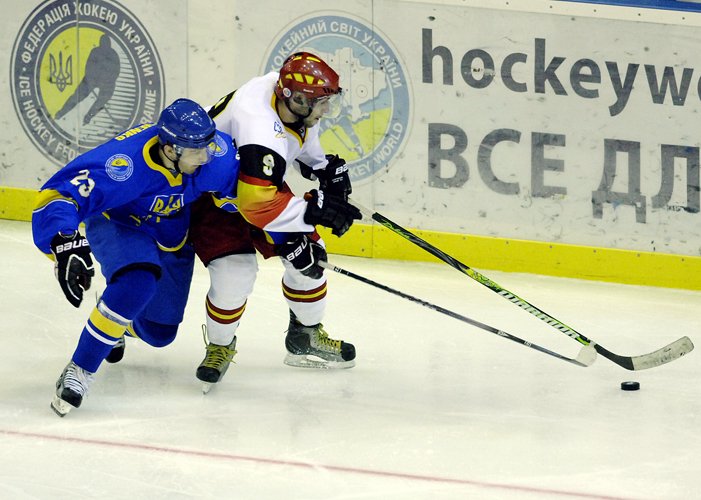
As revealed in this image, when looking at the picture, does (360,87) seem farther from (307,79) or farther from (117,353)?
(117,353)

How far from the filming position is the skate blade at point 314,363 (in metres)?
4.75

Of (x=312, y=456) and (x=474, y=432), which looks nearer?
(x=312, y=456)

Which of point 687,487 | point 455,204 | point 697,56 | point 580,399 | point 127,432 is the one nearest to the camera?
point 687,487

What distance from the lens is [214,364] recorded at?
4.43 metres

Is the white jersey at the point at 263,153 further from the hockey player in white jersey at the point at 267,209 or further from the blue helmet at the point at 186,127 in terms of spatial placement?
the blue helmet at the point at 186,127

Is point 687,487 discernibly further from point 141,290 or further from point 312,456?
point 141,290

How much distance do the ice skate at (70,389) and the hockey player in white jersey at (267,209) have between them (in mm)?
430

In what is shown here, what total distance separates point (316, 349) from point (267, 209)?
0.71m

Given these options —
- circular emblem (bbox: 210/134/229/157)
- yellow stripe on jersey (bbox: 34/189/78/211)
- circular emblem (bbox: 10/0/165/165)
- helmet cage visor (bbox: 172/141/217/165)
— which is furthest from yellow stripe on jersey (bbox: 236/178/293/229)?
circular emblem (bbox: 10/0/165/165)

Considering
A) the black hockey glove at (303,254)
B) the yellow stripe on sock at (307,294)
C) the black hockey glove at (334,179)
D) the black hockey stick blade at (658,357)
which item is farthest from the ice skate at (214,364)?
the black hockey stick blade at (658,357)

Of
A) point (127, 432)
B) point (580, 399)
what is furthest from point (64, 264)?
point (580, 399)

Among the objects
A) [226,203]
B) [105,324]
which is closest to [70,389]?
[105,324]

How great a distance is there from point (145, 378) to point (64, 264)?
0.84m

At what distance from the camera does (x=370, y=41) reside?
6.18 m
